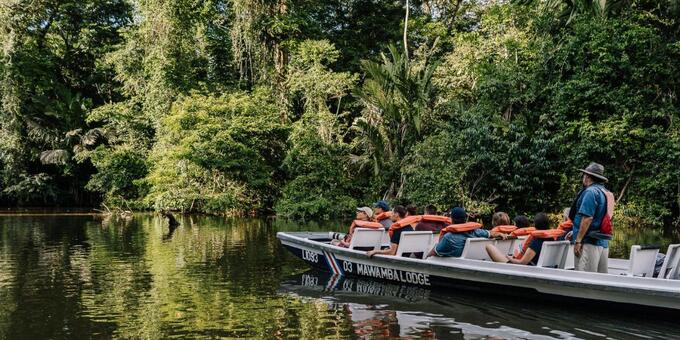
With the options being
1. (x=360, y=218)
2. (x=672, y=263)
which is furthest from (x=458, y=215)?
(x=672, y=263)

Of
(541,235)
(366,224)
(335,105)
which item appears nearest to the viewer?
(541,235)

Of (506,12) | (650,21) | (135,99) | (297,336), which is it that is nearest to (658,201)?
(650,21)

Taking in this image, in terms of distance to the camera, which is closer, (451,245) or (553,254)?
(553,254)

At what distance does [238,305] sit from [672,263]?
5.87 meters

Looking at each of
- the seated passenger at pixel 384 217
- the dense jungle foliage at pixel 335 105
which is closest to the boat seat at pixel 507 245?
the seated passenger at pixel 384 217

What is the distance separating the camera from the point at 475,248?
10164mm

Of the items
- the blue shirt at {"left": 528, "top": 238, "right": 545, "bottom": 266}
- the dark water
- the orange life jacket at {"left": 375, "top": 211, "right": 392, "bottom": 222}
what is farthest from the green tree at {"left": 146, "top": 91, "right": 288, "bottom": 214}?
the blue shirt at {"left": 528, "top": 238, "right": 545, "bottom": 266}

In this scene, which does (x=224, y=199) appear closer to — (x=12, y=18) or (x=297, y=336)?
(x=12, y=18)

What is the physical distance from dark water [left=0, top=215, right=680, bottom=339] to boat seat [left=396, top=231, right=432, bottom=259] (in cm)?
66

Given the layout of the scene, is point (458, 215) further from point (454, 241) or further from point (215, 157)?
point (215, 157)

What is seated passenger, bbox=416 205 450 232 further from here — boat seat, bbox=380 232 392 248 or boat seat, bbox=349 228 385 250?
boat seat, bbox=380 232 392 248

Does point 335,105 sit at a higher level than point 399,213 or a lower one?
higher

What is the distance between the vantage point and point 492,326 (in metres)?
8.04

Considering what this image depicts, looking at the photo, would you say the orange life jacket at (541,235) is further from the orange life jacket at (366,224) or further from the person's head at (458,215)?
the orange life jacket at (366,224)
